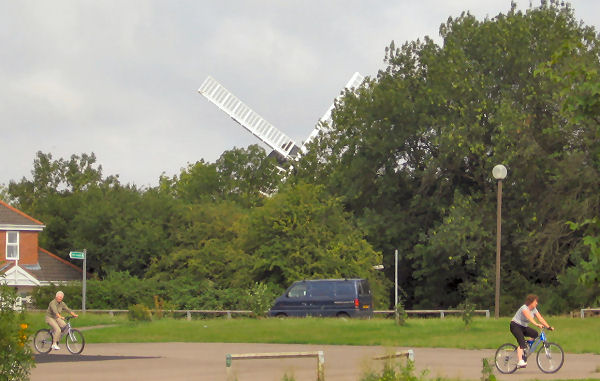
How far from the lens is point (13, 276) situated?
6116 centimetres

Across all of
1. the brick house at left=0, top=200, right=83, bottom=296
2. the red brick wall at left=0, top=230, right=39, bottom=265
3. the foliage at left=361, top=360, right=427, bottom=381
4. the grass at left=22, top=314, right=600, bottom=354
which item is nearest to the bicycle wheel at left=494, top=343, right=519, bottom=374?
the foliage at left=361, top=360, right=427, bottom=381

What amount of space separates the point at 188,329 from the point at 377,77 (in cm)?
3267

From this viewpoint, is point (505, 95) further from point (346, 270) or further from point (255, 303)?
point (255, 303)

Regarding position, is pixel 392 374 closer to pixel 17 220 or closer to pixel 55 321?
pixel 55 321

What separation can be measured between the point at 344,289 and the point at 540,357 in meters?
18.4

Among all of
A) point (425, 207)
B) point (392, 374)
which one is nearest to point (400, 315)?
point (392, 374)

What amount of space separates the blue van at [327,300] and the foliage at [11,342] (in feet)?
76.0

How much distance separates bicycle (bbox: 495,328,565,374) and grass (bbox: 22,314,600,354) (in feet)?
16.7

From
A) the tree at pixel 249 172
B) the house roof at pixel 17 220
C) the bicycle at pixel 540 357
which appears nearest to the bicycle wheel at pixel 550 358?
the bicycle at pixel 540 357

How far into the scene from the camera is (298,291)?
127 feet

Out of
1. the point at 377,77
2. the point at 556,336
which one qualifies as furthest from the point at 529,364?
the point at 377,77

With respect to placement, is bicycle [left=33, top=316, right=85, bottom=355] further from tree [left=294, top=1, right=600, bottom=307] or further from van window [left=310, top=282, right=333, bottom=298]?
tree [left=294, top=1, right=600, bottom=307]

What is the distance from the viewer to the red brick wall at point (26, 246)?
6481 cm

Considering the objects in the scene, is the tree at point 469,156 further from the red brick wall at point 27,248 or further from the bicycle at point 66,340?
the bicycle at point 66,340
